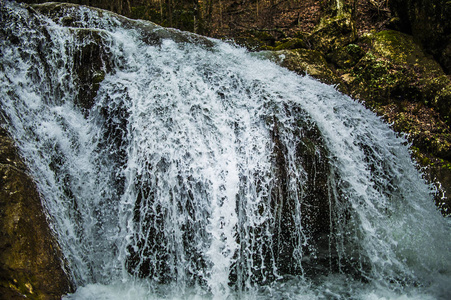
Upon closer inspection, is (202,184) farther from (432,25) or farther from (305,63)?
(432,25)

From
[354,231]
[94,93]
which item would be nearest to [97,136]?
[94,93]

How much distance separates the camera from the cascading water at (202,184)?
3.08 m

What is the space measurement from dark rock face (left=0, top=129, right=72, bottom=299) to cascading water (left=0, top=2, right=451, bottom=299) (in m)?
0.20

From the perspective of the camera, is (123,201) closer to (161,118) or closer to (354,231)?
(161,118)

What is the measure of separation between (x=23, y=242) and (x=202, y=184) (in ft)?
5.99

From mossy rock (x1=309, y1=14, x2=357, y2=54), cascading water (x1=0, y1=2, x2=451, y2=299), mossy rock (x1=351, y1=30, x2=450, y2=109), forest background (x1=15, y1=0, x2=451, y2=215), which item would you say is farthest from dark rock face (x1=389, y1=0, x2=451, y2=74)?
cascading water (x1=0, y1=2, x2=451, y2=299)

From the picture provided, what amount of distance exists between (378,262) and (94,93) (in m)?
4.42

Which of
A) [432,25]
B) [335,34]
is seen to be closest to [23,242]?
[335,34]

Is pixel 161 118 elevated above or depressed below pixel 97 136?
above

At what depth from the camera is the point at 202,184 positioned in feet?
10.6

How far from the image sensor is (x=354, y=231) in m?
3.43

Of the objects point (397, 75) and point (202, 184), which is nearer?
point (202, 184)

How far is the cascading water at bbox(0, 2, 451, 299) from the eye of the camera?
3084 millimetres

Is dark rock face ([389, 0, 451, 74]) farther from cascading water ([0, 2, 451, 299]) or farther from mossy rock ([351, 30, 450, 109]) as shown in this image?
cascading water ([0, 2, 451, 299])
